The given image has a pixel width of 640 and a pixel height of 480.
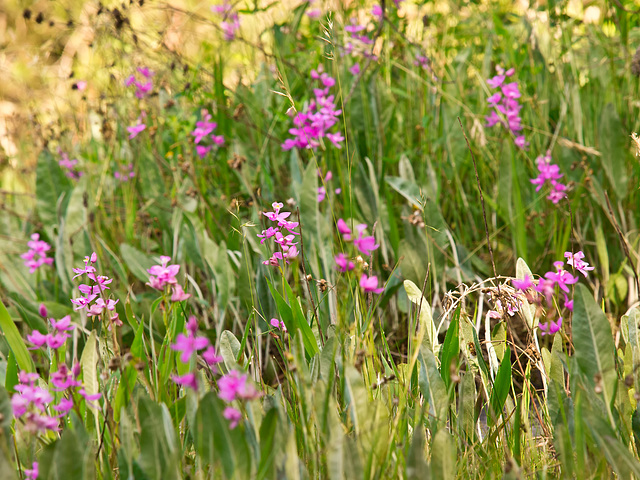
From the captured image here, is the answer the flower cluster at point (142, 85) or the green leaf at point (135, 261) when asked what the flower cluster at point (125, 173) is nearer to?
the flower cluster at point (142, 85)

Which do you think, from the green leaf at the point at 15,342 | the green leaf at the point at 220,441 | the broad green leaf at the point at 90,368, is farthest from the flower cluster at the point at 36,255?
the green leaf at the point at 220,441

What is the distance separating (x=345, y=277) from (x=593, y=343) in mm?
589

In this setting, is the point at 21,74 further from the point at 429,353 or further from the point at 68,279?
the point at 429,353

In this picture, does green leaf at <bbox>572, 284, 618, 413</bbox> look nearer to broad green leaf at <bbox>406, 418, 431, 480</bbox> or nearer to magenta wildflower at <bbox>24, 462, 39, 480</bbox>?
broad green leaf at <bbox>406, 418, 431, 480</bbox>

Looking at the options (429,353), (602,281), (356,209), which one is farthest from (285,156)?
Result: (429,353)

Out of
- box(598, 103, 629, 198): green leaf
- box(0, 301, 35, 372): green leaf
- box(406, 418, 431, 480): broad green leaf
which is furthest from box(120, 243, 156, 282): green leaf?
box(598, 103, 629, 198): green leaf

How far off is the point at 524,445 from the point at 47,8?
221 inches

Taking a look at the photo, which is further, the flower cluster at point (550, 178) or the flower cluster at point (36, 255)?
the flower cluster at point (36, 255)

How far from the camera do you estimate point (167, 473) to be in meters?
0.70

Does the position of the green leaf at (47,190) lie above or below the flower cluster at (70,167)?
below

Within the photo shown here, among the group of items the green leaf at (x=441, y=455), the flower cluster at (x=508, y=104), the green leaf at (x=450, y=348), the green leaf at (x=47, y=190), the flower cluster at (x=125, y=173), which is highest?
the flower cluster at (x=508, y=104)

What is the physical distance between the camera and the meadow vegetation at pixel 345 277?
805 millimetres

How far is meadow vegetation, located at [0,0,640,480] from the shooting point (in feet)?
2.64

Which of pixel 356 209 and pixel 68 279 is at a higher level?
pixel 356 209
